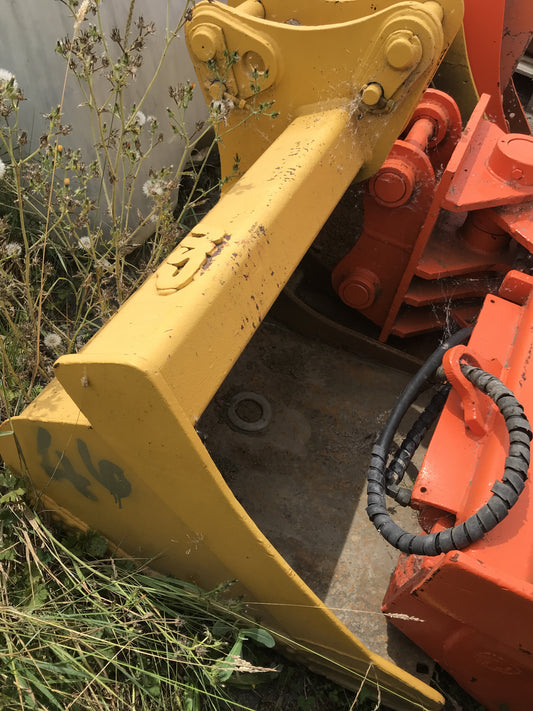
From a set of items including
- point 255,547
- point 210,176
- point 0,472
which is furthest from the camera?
point 210,176

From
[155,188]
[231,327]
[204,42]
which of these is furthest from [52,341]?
[204,42]

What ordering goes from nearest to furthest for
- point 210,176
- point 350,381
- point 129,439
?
point 129,439 < point 350,381 < point 210,176

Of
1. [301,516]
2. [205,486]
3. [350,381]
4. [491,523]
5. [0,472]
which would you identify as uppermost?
[205,486]

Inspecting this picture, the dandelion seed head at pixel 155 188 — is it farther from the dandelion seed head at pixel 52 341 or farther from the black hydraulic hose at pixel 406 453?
the black hydraulic hose at pixel 406 453

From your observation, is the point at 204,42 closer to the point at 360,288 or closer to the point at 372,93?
the point at 372,93

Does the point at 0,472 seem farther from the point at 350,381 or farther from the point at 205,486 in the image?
the point at 350,381

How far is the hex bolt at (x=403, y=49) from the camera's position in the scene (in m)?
1.94

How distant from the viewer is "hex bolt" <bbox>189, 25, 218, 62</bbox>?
82.4 inches

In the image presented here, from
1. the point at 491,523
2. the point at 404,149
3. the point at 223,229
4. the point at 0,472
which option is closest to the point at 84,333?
the point at 0,472

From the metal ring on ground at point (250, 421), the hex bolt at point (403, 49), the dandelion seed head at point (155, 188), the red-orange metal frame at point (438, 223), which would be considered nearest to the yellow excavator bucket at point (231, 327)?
the hex bolt at point (403, 49)

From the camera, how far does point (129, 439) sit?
136 centimetres

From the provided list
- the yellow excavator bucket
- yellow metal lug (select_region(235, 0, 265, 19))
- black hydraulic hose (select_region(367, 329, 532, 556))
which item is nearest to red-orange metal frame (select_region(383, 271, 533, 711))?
black hydraulic hose (select_region(367, 329, 532, 556))

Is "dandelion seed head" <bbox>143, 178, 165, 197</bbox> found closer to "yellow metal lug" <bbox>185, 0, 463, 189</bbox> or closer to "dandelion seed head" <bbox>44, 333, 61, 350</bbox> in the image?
"yellow metal lug" <bbox>185, 0, 463, 189</bbox>

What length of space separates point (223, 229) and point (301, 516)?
4.29 ft
